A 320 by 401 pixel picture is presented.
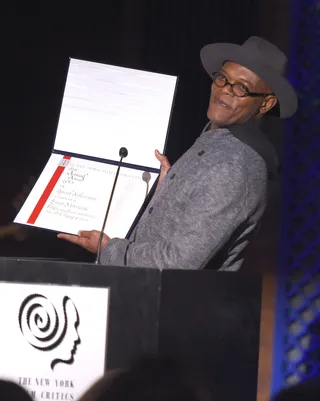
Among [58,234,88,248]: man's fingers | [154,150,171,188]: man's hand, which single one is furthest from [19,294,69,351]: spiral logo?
[154,150,171,188]: man's hand

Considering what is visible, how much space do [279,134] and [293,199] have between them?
2.73 ft

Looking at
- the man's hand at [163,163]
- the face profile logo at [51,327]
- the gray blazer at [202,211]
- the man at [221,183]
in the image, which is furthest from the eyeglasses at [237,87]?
the face profile logo at [51,327]

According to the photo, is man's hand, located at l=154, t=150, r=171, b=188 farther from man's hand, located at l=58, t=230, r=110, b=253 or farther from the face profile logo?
the face profile logo

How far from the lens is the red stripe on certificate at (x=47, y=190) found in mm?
3234

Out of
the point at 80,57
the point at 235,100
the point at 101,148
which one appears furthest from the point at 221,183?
the point at 80,57

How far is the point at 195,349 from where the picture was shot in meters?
2.60

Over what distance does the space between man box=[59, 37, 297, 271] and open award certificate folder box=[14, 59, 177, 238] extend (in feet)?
0.31

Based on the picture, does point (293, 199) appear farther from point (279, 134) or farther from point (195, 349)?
point (195, 349)

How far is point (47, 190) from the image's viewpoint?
3.31 m

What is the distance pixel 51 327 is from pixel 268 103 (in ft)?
3.93

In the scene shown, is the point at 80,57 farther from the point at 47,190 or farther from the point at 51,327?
the point at 51,327

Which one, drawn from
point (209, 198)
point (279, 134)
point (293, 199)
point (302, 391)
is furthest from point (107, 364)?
point (279, 134)

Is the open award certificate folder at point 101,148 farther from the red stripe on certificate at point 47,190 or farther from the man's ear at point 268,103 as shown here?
the man's ear at point 268,103

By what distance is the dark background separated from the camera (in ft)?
18.0
